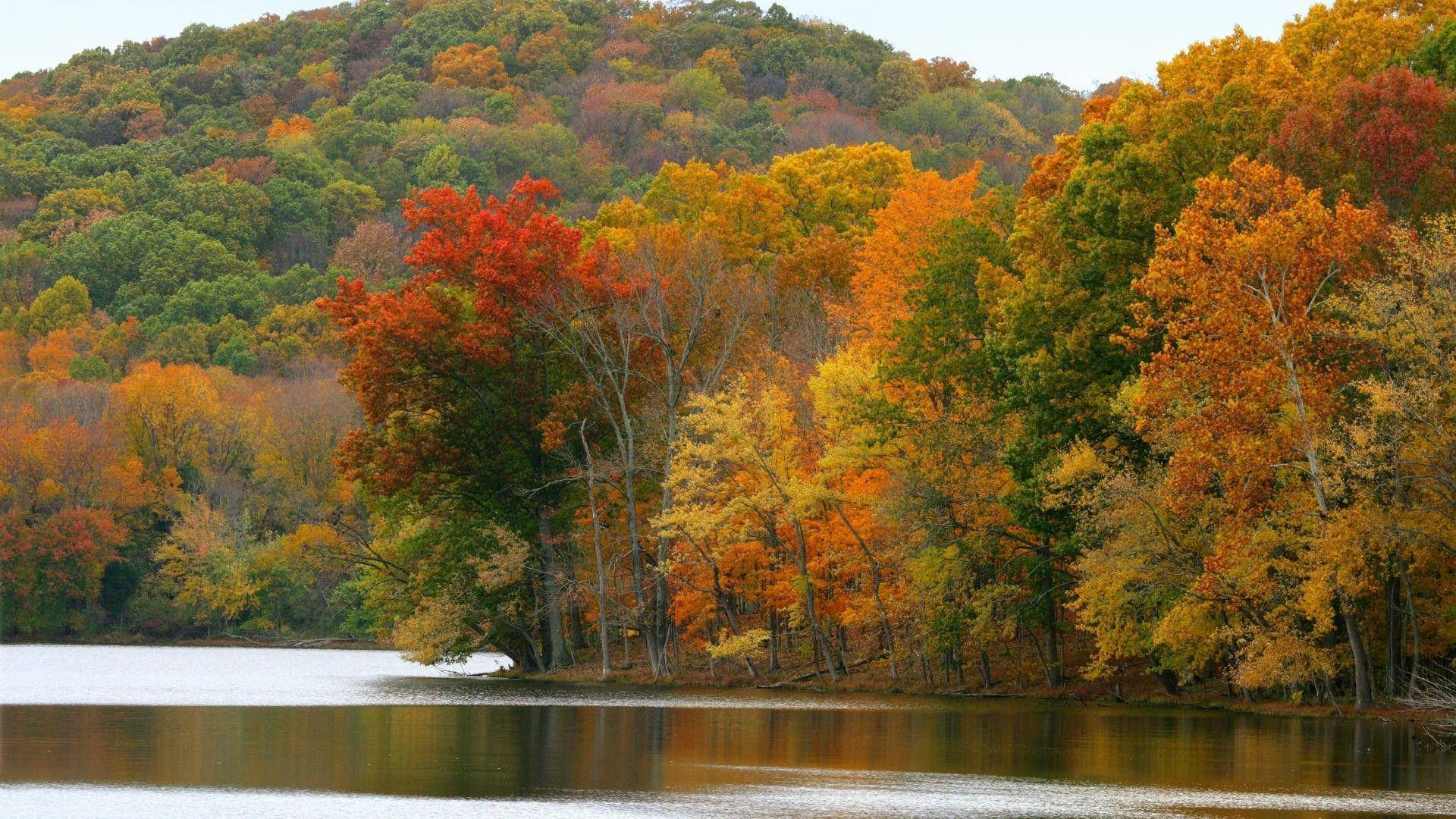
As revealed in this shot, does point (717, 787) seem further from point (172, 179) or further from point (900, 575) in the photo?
point (172, 179)

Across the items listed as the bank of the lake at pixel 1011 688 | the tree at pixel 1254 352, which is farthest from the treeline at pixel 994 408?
the bank of the lake at pixel 1011 688

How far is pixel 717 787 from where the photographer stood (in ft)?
81.2

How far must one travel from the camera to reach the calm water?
2262cm

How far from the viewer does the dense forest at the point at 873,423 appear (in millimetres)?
38188

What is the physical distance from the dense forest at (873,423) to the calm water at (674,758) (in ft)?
12.6

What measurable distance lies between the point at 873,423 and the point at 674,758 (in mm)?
21907

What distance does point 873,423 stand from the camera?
49469 mm

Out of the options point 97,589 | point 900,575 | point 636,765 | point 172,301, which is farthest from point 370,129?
point 636,765

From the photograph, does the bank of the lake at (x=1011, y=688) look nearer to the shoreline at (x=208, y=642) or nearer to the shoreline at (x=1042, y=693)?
the shoreline at (x=1042, y=693)

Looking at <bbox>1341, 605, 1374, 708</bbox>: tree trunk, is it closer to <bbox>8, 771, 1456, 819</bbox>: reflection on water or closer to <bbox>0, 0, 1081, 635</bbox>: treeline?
<bbox>8, 771, 1456, 819</bbox>: reflection on water

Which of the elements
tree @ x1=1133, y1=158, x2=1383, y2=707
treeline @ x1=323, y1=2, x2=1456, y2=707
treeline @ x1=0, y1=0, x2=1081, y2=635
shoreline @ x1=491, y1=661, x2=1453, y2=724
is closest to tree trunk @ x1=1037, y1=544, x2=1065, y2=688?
treeline @ x1=323, y1=2, x2=1456, y2=707

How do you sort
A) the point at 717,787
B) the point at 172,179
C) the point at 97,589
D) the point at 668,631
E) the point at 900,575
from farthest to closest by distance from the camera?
the point at 172,179
the point at 97,589
the point at 668,631
the point at 900,575
the point at 717,787

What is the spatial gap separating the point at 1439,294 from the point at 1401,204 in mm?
6302

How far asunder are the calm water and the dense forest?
12.6ft
